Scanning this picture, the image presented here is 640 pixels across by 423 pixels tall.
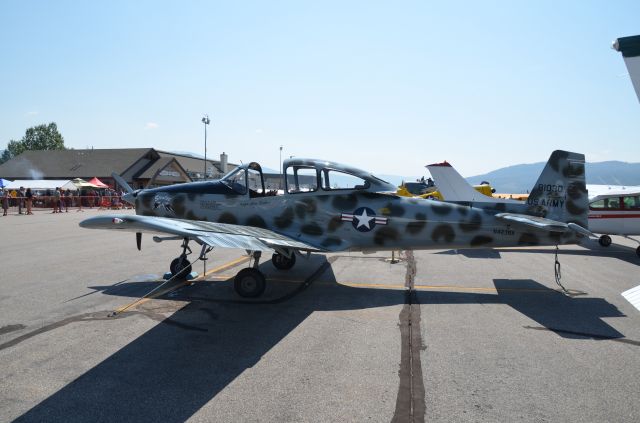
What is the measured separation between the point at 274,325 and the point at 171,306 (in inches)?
81.7

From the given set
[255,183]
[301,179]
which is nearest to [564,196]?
[301,179]

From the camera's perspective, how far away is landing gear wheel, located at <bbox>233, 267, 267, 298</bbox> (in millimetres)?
7309

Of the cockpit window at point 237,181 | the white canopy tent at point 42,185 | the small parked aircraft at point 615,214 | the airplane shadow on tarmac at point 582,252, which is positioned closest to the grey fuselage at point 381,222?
the cockpit window at point 237,181

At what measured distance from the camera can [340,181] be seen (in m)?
8.54

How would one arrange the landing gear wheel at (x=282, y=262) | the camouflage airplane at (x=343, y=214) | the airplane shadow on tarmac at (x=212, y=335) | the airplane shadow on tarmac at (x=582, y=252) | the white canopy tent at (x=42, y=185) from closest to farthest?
the airplane shadow on tarmac at (x=212, y=335) < the camouflage airplane at (x=343, y=214) < the landing gear wheel at (x=282, y=262) < the airplane shadow on tarmac at (x=582, y=252) < the white canopy tent at (x=42, y=185)

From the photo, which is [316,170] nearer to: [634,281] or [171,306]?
[171,306]

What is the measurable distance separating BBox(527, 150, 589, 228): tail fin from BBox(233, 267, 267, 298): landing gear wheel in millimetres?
6470

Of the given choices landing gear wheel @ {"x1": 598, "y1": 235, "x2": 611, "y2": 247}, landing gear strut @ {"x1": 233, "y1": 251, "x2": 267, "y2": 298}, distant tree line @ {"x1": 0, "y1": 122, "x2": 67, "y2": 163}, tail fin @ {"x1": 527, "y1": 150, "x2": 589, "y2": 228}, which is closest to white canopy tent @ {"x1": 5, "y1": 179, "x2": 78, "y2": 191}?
landing gear strut @ {"x1": 233, "y1": 251, "x2": 267, "y2": 298}

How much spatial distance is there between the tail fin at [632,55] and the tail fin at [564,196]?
6169 mm

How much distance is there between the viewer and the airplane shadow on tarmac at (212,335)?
12.0ft

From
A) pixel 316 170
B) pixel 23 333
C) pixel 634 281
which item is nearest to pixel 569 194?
pixel 634 281

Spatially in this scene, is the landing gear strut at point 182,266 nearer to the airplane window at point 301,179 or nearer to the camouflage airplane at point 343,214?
the camouflage airplane at point 343,214

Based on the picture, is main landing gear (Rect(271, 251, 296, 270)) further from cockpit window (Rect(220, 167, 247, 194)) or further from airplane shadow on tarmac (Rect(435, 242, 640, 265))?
airplane shadow on tarmac (Rect(435, 242, 640, 265))

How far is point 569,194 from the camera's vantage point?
9.13 meters
